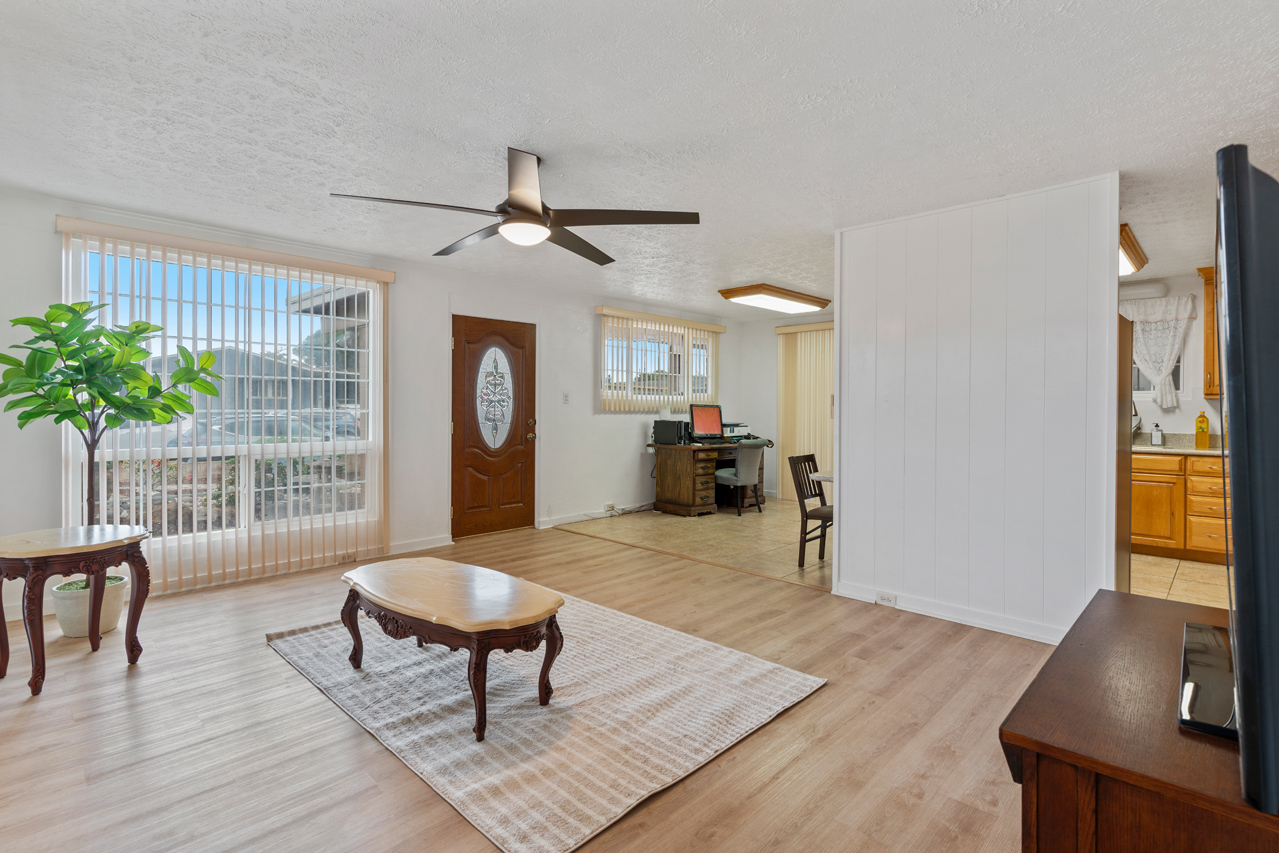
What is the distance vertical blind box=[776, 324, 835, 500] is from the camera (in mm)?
7832

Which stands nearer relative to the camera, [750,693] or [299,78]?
[299,78]

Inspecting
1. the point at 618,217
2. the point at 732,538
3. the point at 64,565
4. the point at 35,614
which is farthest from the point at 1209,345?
the point at 35,614

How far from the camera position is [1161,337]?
5320 millimetres

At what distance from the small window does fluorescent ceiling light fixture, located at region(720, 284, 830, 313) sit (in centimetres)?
279

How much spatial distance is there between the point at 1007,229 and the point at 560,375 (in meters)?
4.20

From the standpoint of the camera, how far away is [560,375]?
6.43 meters

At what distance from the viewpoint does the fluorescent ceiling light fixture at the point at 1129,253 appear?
11.9 ft

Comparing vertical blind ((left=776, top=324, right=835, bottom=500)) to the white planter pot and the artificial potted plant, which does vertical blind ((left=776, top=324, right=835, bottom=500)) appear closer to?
the artificial potted plant

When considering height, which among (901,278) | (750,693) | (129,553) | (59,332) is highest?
(901,278)

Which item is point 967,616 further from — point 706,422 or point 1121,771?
point 706,422

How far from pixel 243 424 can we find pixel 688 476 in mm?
4221

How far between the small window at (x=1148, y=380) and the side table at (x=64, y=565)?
705 cm

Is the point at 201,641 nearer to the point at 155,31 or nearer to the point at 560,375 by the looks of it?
the point at 155,31

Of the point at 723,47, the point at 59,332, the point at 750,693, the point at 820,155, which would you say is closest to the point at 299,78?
the point at 723,47
